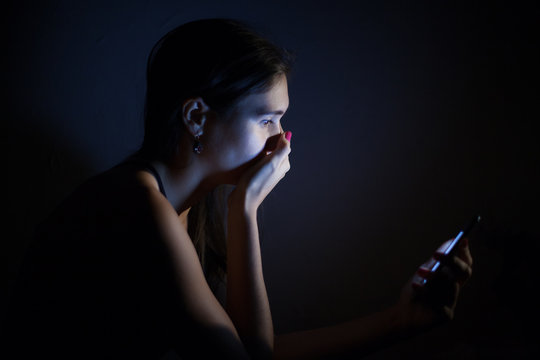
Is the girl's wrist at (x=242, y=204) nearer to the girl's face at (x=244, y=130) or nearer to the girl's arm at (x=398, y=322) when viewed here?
the girl's face at (x=244, y=130)

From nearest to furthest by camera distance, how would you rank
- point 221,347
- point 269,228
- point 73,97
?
point 221,347, point 73,97, point 269,228

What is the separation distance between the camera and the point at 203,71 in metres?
0.63

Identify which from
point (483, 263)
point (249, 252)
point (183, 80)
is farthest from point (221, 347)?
point (483, 263)

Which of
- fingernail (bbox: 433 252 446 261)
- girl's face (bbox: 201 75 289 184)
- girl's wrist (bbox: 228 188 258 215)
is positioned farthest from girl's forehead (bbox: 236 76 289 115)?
fingernail (bbox: 433 252 446 261)

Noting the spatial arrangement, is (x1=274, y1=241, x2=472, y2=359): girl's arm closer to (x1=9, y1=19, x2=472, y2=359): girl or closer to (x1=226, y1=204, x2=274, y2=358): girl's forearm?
(x1=9, y1=19, x2=472, y2=359): girl

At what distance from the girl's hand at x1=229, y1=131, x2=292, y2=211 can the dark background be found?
19 cm

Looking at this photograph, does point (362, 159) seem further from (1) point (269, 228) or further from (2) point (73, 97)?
(2) point (73, 97)

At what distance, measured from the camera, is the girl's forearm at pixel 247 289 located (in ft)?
2.12

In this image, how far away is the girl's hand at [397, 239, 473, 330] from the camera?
609 mm

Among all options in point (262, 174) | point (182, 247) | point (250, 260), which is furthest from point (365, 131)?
point (182, 247)

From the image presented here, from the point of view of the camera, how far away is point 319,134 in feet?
2.93

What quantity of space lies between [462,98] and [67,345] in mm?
897

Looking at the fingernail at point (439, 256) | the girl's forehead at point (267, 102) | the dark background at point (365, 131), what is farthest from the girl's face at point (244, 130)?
the fingernail at point (439, 256)

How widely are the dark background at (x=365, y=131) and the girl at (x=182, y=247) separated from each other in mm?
187
